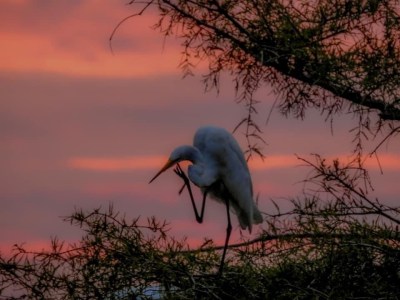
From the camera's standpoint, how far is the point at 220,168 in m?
5.95

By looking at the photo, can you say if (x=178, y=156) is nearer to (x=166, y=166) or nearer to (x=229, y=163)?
(x=166, y=166)

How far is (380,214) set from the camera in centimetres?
518

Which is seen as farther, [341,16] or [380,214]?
[341,16]

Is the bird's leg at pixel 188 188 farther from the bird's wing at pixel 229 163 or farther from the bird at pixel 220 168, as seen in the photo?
the bird's wing at pixel 229 163

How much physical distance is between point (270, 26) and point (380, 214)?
111 centimetres

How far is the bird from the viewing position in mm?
5805

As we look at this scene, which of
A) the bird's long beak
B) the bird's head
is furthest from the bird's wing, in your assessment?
the bird's long beak

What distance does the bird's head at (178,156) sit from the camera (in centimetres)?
568

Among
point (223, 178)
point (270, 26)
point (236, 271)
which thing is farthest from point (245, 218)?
point (270, 26)

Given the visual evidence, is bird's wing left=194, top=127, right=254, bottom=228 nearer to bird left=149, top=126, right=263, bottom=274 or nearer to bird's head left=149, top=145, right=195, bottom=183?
bird left=149, top=126, right=263, bottom=274

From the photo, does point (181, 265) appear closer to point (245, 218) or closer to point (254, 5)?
point (245, 218)

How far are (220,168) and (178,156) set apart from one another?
0.32 meters

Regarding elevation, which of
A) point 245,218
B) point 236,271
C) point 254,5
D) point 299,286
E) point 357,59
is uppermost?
point 254,5

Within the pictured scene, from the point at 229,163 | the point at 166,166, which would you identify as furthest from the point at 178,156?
the point at 229,163
